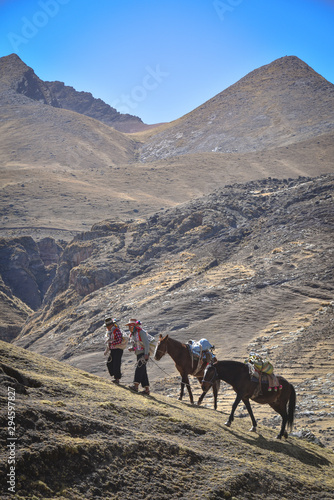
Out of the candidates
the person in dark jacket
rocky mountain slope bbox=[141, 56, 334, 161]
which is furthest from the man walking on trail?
rocky mountain slope bbox=[141, 56, 334, 161]

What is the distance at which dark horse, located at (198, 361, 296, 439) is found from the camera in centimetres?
962

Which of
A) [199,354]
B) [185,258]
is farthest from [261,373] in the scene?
[185,258]

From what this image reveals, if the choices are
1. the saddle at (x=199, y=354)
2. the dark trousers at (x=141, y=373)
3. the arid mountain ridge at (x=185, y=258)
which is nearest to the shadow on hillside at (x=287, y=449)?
the dark trousers at (x=141, y=373)

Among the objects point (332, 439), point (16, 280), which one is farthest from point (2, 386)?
point (16, 280)

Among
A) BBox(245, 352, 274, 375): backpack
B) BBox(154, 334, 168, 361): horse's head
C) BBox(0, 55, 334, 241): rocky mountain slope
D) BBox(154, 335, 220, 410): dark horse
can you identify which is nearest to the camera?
BBox(245, 352, 274, 375): backpack

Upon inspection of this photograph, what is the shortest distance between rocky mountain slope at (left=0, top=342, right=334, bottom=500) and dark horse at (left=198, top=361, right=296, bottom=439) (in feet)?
3.28

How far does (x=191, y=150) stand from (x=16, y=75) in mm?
87283

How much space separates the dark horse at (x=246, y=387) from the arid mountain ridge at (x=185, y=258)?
278 centimetres

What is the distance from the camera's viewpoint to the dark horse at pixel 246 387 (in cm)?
962

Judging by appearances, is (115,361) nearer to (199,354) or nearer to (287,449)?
(199,354)

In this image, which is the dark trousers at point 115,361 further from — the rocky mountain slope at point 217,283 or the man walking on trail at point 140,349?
the rocky mountain slope at point 217,283

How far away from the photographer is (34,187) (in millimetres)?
78125

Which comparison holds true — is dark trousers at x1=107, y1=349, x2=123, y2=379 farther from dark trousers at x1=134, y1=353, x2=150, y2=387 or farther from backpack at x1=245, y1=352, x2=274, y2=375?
backpack at x1=245, y1=352, x2=274, y2=375

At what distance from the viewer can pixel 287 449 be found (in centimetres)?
859
